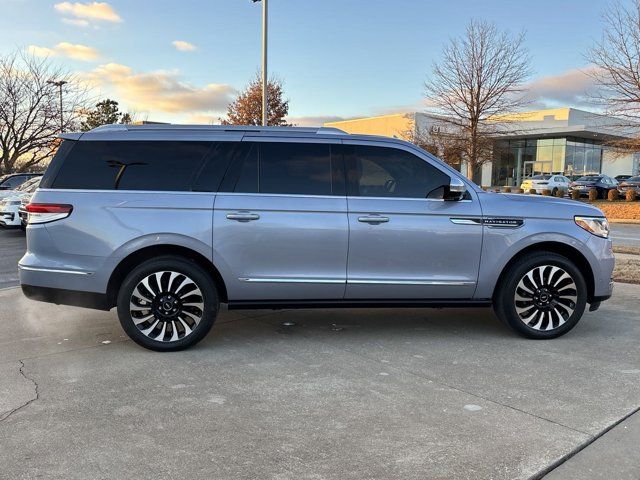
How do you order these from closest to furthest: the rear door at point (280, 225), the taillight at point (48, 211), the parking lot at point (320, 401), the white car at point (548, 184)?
the parking lot at point (320, 401) < the taillight at point (48, 211) < the rear door at point (280, 225) < the white car at point (548, 184)

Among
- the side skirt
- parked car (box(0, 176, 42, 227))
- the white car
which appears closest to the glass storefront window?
the white car

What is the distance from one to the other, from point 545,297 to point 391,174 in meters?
1.90

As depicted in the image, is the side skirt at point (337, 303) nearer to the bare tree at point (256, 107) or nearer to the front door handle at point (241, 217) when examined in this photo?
the front door handle at point (241, 217)

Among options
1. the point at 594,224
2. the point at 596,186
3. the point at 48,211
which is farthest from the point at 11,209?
the point at 596,186

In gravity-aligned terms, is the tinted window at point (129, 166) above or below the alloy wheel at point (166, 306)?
above

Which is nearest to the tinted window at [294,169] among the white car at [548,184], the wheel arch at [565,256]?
the wheel arch at [565,256]

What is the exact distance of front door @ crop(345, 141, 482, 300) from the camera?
4988mm

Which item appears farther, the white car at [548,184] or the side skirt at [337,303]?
the white car at [548,184]

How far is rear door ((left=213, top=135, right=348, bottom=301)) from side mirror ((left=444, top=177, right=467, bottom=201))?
0.97 m

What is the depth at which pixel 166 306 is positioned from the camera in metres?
4.83

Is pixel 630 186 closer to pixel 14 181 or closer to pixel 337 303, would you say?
pixel 14 181

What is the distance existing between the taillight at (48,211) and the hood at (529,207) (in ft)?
12.3

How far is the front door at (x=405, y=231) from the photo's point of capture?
4988 millimetres

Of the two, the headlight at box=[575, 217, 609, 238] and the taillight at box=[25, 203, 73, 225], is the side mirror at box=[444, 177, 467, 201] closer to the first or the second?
the headlight at box=[575, 217, 609, 238]
